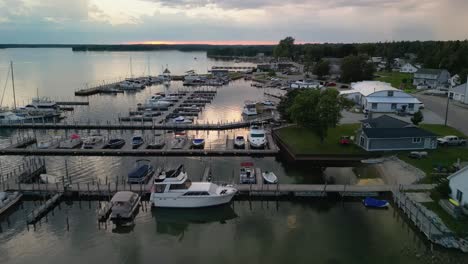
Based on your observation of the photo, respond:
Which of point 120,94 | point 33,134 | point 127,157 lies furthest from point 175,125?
point 120,94

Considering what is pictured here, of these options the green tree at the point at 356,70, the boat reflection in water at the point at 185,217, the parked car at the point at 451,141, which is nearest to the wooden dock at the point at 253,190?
the boat reflection in water at the point at 185,217

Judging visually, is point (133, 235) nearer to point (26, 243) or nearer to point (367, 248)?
Result: point (26, 243)

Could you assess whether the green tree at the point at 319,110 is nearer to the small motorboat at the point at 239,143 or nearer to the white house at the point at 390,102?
the small motorboat at the point at 239,143

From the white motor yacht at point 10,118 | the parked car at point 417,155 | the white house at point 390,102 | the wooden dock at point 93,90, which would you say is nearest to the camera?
the parked car at point 417,155

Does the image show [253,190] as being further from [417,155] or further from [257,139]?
[417,155]

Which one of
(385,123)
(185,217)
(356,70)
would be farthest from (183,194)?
(356,70)

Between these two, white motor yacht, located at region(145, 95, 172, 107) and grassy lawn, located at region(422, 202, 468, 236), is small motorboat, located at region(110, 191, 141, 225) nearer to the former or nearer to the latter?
grassy lawn, located at region(422, 202, 468, 236)
